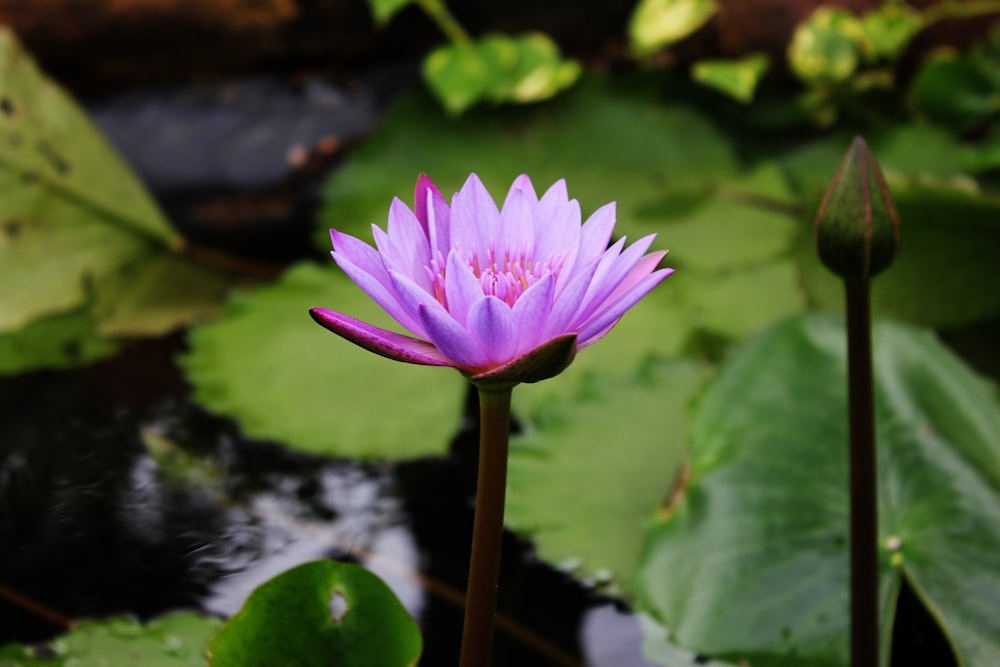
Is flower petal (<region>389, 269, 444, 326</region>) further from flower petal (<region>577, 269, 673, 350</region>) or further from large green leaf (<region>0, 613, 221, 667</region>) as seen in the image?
large green leaf (<region>0, 613, 221, 667</region>)

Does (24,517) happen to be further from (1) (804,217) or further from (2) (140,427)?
(1) (804,217)

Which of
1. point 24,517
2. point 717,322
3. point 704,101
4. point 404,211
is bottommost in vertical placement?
point 24,517

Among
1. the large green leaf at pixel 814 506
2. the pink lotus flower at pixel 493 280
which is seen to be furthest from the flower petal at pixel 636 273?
the large green leaf at pixel 814 506

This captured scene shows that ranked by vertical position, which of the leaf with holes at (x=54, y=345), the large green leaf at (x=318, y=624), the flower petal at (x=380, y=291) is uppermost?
the flower petal at (x=380, y=291)

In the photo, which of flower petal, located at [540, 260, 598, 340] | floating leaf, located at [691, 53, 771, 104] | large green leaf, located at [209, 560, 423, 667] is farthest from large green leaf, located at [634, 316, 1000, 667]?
floating leaf, located at [691, 53, 771, 104]

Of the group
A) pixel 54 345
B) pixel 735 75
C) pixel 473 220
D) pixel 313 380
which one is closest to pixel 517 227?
pixel 473 220

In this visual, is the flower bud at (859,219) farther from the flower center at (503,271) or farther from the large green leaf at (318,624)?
the large green leaf at (318,624)

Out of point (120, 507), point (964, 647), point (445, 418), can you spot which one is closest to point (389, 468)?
point (445, 418)
